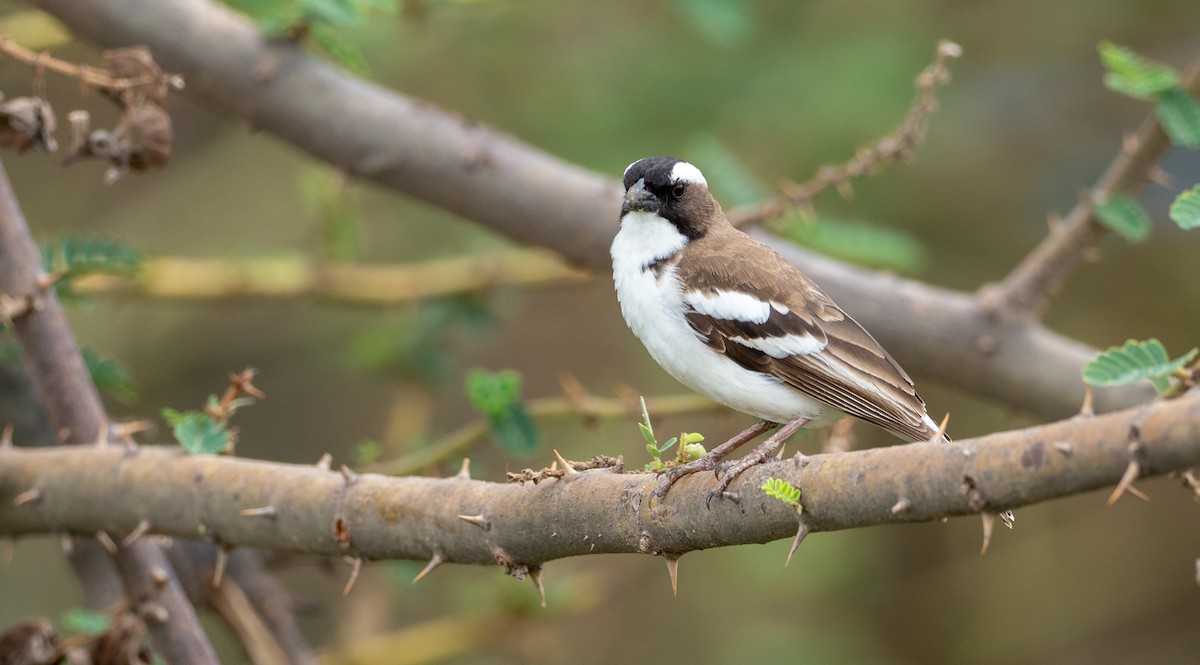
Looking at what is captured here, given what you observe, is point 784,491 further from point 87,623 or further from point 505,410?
point 87,623

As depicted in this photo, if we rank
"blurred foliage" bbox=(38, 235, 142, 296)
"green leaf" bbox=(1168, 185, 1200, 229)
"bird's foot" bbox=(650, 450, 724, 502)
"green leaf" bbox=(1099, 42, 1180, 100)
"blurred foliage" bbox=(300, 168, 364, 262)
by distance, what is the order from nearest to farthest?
"green leaf" bbox=(1168, 185, 1200, 229)
"bird's foot" bbox=(650, 450, 724, 502)
"green leaf" bbox=(1099, 42, 1180, 100)
"blurred foliage" bbox=(38, 235, 142, 296)
"blurred foliage" bbox=(300, 168, 364, 262)

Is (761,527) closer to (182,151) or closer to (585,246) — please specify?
(585,246)

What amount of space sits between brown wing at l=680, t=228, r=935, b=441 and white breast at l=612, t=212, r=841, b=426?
4 cm

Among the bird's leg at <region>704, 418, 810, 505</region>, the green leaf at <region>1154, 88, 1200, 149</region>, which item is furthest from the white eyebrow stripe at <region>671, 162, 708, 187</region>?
the green leaf at <region>1154, 88, 1200, 149</region>

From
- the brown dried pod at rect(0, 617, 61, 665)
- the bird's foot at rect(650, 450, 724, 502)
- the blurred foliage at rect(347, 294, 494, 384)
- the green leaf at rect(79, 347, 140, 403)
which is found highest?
the bird's foot at rect(650, 450, 724, 502)

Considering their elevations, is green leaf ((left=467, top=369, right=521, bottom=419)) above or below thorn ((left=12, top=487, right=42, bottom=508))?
above

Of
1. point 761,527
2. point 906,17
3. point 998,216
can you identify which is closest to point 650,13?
point 906,17

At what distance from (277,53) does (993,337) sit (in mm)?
3343

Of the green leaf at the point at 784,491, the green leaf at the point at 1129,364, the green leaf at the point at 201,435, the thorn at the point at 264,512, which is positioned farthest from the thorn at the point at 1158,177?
the green leaf at the point at 201,435

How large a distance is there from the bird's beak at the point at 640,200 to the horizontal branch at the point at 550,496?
1634mm

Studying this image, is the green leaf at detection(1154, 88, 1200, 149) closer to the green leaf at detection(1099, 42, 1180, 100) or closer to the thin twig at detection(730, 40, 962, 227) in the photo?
the green leaf at detection(1099, 42, 1180, 100)

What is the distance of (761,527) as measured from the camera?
2.79 metres

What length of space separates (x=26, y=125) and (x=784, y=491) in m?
2.68

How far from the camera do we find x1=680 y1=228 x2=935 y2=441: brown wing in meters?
4.04
